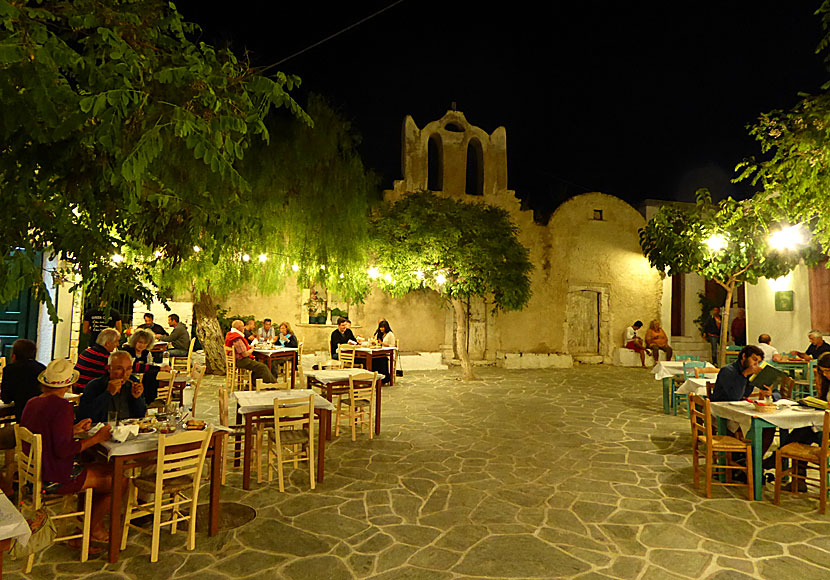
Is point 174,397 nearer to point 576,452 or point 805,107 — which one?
point 576,452

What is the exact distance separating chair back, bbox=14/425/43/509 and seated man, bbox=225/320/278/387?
5.92 meters

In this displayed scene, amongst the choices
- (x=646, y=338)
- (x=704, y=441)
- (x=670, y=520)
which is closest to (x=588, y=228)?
(x=646, y=338)

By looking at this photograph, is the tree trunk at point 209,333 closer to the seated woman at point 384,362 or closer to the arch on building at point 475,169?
the seated woman at point 384,362

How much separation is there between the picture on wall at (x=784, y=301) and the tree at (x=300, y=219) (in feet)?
35.0

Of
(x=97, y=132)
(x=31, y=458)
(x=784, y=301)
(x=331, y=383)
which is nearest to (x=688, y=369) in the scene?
(x=331, y=383)

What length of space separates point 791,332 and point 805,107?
29.1 feet

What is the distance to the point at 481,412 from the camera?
9469 millimetres

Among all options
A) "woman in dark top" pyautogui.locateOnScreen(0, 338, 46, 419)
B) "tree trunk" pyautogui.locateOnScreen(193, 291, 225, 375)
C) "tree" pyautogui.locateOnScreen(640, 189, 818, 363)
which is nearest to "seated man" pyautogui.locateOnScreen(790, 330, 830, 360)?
"tree" pyautogui.locateOnScreen(640, 189, 818, 363)

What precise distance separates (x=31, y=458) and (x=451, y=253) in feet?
33.0

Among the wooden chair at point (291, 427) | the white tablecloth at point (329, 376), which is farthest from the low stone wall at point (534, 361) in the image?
the wooden chair at point (291, 427)

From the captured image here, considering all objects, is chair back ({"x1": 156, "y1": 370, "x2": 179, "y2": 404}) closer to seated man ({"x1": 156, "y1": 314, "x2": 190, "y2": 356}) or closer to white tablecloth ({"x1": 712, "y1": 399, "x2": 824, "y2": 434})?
seated man ({"x1": 156, "y1": 314, "x2": 190, "y2": 356})

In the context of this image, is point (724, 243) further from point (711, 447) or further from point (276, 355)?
point (276, 355)

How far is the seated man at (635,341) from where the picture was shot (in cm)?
1662

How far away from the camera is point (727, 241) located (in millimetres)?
9648
